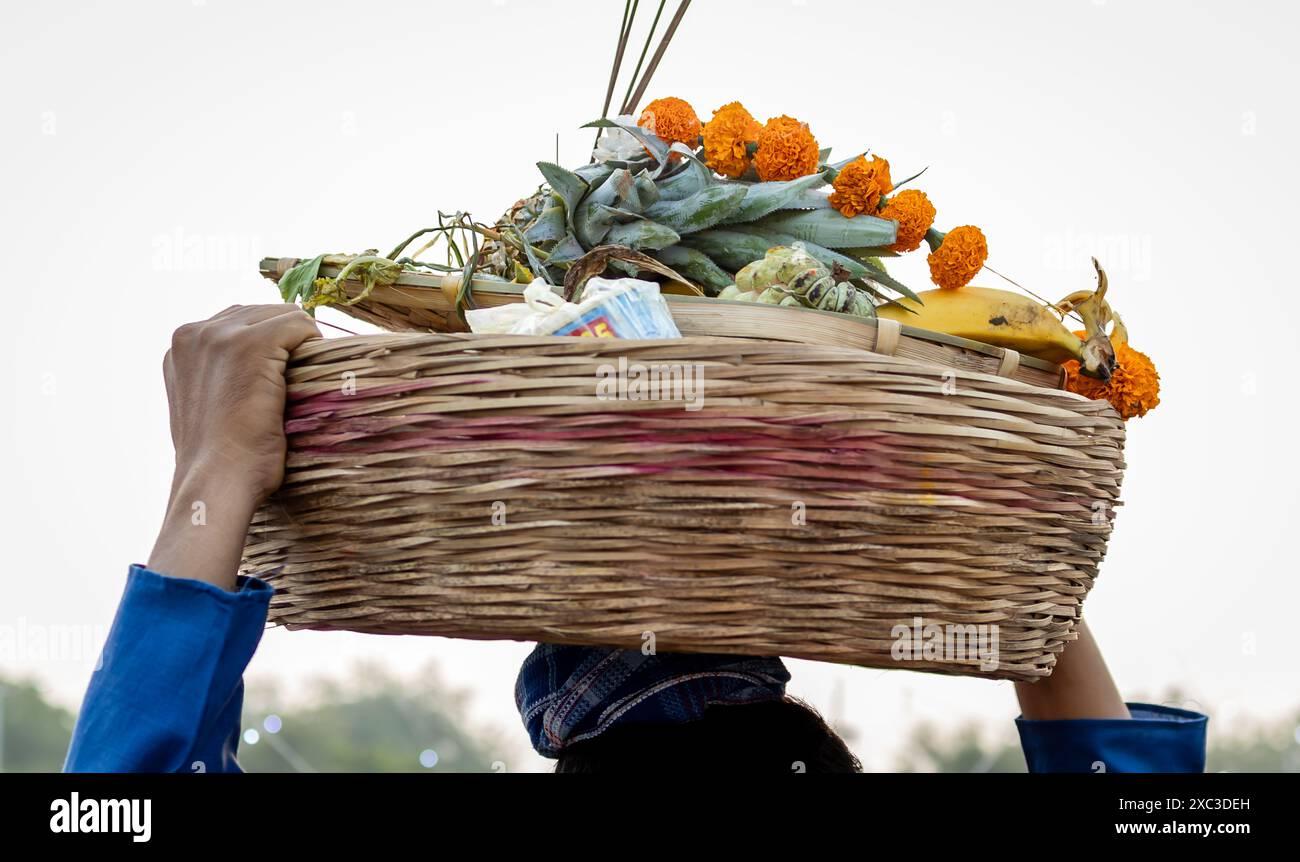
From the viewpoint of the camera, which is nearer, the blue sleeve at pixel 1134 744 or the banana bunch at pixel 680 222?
the banana bunch at pixel 680 222

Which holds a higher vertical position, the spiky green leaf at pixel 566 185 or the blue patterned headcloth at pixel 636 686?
the spiky green leaf at pixel 566 185

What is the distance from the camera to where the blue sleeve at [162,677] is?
819 millimetres

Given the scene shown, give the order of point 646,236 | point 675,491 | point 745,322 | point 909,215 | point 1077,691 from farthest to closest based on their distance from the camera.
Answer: point 1077,691 < point 909,215 < point 646,236 < point 745,322 < point 675,491

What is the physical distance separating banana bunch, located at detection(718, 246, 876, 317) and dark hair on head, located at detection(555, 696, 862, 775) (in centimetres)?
40

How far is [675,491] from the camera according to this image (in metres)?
0.78

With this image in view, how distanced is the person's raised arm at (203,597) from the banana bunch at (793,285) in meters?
0.37

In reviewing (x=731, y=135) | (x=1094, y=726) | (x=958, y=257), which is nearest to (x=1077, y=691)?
(x=1094, y=726)

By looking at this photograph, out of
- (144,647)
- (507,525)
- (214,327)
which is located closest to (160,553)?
(144,647)

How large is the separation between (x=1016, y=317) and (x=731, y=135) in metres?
0.34

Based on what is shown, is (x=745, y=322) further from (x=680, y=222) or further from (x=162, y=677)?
(x=162, y=677)

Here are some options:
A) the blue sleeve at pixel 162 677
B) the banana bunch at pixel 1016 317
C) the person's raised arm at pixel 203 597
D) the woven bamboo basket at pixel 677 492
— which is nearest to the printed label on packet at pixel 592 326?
the woven bamboo basket at pixel 677 492

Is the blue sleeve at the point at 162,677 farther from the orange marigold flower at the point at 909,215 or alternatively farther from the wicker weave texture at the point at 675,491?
the orange marigold flower at the point at 909,215

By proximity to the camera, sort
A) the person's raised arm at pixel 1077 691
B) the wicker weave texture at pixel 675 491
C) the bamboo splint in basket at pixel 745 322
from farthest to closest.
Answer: the person's raised arm at pixel 1077 691 → the bamboo splint in basket at pixel 745 322 → the wicker weave texture at pixel 675 491

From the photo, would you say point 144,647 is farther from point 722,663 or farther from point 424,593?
point 722,663
